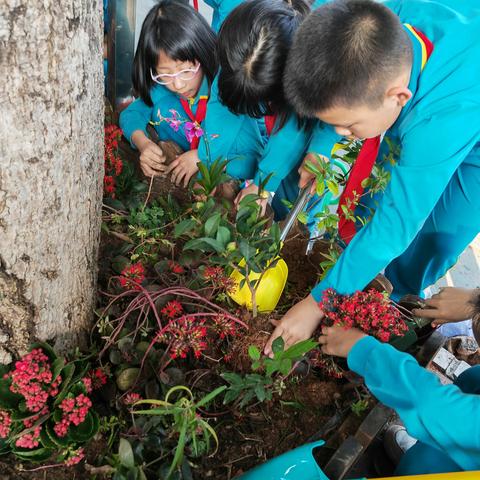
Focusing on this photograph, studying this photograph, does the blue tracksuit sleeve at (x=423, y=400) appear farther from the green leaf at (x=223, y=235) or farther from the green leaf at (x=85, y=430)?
the green leaf at (x=85, y=430)

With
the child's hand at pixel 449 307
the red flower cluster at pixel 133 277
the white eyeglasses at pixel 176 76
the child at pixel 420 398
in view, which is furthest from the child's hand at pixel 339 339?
the white eyeglasses at pixel 176 76

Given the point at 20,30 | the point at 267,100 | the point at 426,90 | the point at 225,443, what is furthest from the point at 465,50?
the point at 225,443

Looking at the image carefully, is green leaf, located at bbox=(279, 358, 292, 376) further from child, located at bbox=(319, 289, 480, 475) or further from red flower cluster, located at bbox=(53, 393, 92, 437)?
red flower cluster, located at bbox=(53, 393, 92, 437)

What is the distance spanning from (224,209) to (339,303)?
18.1 inches

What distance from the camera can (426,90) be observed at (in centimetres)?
92

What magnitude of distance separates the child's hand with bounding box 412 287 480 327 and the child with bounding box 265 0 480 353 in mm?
→ 224

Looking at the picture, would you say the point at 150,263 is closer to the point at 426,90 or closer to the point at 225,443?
the point at 225,443

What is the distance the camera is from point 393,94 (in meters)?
0.85

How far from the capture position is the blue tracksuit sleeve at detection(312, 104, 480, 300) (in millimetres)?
877

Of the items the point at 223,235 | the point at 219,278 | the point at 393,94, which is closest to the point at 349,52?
the point at 393,94

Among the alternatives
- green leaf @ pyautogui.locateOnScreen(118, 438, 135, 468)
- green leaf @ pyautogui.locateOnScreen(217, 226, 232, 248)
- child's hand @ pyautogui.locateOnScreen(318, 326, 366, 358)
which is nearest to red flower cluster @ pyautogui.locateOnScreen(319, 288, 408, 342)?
child's hand @ pyautogui.locateOnScreen(318, 326, 366, 358)

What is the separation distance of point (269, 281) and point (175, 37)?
837mm

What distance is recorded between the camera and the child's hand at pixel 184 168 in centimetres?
142

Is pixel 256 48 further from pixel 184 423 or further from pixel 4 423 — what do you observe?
pixel 4 423
